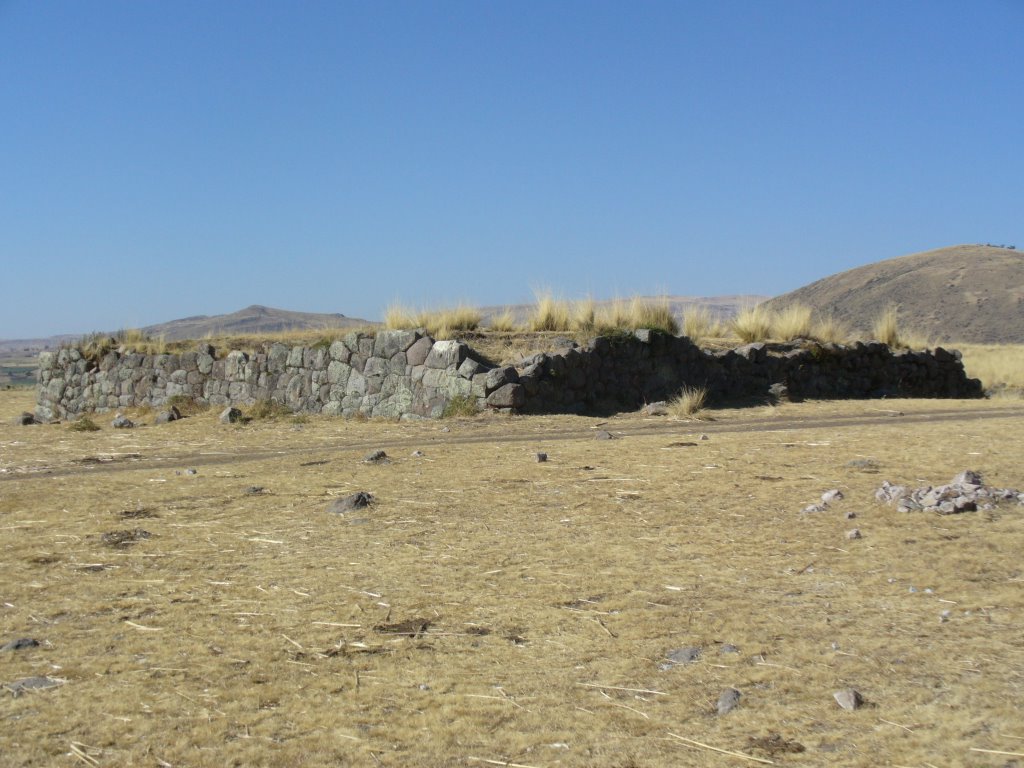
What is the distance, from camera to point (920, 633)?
4.50m

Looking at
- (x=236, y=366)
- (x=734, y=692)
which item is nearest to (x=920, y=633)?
(x=734, y=692)

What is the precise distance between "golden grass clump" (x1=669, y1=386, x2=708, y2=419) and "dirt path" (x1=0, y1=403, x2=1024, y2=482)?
16.2 inches

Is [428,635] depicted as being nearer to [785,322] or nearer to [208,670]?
[208,670]

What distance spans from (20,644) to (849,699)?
12.4ft

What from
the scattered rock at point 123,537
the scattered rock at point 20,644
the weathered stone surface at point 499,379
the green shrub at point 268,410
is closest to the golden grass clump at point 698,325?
the weathered stone surface at point 499,379

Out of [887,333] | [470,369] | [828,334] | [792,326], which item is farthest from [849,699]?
[887,333]

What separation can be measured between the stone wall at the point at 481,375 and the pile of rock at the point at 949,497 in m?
7.79

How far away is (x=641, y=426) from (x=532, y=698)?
9379 millimetres

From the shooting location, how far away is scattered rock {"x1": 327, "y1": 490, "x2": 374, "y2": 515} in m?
7.73

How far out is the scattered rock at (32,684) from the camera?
4141 mm

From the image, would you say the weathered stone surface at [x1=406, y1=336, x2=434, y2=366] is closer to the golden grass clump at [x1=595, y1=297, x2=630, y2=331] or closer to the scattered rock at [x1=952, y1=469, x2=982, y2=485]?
the golden grass clump at [x1=595, y1=297, x2=630, y2=331]

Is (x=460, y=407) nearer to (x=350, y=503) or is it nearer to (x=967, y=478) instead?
(x=350, y=503)

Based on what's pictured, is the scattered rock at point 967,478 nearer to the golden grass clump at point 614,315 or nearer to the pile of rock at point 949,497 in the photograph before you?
the pile of rock at point 949,497

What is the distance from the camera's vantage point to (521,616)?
197 inches
